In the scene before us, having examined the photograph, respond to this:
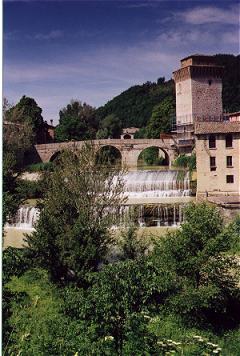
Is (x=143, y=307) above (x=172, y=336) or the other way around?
above

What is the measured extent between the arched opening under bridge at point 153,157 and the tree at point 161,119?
0.89 meters

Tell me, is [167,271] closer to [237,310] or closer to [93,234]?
[237,310]

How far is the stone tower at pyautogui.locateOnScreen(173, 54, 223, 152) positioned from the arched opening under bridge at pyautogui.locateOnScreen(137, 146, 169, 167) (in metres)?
0.70

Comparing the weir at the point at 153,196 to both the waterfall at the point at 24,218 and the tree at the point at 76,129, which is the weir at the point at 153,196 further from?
the tree at the point at 76,129

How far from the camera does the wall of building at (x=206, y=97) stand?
1445 centimetres

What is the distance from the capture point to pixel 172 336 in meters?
3.49

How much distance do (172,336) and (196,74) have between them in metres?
11.4

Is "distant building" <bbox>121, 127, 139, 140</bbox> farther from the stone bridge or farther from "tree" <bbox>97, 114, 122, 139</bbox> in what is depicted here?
the stone bridge

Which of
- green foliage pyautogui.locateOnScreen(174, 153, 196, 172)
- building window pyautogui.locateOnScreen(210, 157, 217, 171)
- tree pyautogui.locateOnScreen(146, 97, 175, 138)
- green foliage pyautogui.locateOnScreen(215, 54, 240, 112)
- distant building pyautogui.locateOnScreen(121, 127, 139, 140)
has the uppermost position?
green foliage pyautogui.locateOnScreen(215, 54, 240, 112)

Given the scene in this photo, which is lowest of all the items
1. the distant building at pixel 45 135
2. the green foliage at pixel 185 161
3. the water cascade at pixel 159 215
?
the water cascade at pixel 159 215

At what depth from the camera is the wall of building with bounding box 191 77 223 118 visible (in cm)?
1445

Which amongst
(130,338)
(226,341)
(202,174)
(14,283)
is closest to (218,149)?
(202,174)

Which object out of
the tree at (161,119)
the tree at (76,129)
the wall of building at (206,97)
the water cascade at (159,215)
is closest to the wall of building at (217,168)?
the water cascade at (159,215)

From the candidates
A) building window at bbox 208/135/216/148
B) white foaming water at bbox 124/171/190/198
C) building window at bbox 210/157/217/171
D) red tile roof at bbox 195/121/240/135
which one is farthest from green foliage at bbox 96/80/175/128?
building window at bbox 210/157/217/171
